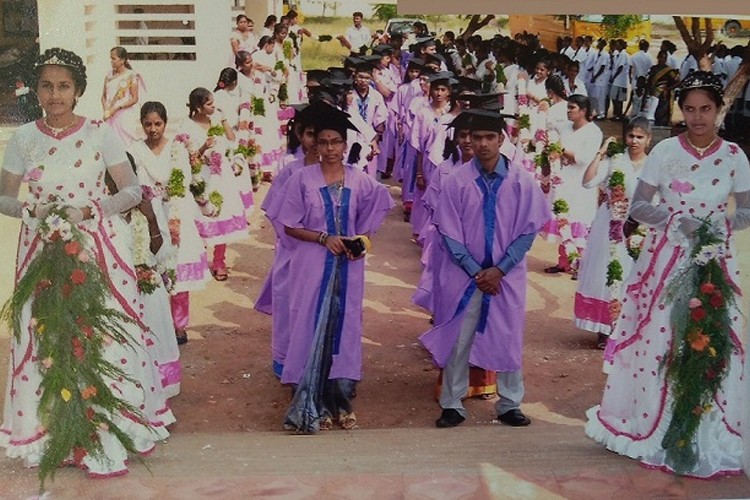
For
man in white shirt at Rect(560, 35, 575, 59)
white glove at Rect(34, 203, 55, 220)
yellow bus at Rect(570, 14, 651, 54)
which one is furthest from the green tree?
white glove at Rect(34, 203, 55, 220)

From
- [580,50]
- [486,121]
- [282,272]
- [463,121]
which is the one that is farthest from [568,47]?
[486,121]

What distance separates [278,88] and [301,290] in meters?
7.33

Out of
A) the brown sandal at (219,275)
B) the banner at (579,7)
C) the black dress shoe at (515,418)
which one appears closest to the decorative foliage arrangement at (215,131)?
the brown sandal at (219,275)

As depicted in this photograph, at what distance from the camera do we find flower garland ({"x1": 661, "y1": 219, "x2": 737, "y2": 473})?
5.41 m

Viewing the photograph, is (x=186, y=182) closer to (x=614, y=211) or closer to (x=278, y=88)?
(x=614, y=211)

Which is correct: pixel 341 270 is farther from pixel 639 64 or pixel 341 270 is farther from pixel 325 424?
pixel 639 64

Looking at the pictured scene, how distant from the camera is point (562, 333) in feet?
27.8

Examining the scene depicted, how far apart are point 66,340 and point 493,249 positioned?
2.37 metres

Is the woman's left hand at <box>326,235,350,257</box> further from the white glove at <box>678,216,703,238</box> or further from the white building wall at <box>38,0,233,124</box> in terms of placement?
the white glove at <box>678,216,703,238</box>

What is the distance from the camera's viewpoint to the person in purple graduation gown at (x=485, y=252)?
6141 mm

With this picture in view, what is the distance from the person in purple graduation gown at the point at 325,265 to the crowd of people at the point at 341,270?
11mm

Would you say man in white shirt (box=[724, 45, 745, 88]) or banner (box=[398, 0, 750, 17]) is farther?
man in white shirt (box=[724, 45, 745, 88])

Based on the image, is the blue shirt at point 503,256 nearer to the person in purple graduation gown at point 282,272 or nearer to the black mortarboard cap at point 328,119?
the black mortarboard cap at point 328,119

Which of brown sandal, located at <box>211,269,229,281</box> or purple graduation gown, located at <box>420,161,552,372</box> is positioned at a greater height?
purple graduation gown, located at <box>420,161,552,372</box>
